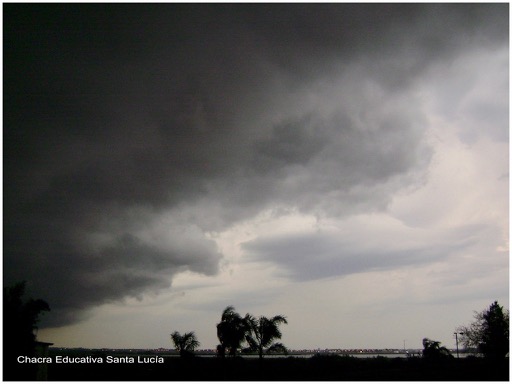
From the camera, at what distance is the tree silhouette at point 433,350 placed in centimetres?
6228

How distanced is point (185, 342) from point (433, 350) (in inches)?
1629

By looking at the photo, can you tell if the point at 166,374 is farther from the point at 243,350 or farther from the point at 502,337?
the point at 502,337

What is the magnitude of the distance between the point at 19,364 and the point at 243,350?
18.7m

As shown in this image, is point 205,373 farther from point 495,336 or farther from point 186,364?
point 495,336

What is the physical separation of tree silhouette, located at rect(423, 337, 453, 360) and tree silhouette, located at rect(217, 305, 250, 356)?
38209mm

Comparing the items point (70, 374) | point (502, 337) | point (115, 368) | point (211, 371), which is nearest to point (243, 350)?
point (211, 371)

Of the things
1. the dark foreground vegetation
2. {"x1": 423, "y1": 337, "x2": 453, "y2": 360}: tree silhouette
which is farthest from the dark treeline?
{"x1": 423, "y1": 337, "x2": 453, "y2": 360}: tree silhouette

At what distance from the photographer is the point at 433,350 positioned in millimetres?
63062

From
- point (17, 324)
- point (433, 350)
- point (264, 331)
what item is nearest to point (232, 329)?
point (264, 331)

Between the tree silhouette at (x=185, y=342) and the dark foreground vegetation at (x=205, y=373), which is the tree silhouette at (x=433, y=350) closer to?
the dark foreground vegetation at (x=205, y=373)

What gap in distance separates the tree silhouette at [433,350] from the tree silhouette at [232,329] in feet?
125

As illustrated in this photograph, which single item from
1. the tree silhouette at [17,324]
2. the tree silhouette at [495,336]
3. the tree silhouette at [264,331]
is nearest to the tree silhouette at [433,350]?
the tree silhouette at [495,336]

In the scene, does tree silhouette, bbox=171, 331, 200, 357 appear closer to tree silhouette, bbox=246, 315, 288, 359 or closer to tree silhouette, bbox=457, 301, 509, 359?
tree silhouette, bbox=246, 315, 288, 359

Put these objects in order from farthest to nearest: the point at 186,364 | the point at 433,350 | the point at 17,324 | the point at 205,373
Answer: the point at 433,350
the point at 186,364
the point at 205,373
the point at 17,324
